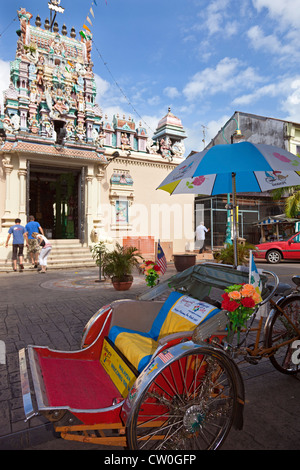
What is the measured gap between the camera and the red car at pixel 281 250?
44.4 ft

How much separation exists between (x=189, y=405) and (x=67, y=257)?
11.2m

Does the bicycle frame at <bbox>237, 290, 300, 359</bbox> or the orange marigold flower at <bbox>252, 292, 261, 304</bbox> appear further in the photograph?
the bicycle frame at <bbox>237, 290, 300, 359</bbox>

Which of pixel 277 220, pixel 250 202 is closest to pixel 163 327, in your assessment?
pixel 277 220

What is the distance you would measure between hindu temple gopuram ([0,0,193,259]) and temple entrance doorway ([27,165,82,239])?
0.52 ft

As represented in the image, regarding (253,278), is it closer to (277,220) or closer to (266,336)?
(266,336)

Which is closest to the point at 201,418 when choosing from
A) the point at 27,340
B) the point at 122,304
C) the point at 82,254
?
the point at 122,304

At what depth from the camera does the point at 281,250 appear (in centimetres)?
1377

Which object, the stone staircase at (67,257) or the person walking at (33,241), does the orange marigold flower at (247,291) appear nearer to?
the person walking at (33,241)

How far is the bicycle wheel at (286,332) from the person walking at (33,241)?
9702 millimetres

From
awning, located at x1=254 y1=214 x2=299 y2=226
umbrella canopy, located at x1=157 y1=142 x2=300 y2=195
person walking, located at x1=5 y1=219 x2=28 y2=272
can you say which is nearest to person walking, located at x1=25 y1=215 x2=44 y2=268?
person walking, located at x1=5 y1=219 x2=28 y2=272

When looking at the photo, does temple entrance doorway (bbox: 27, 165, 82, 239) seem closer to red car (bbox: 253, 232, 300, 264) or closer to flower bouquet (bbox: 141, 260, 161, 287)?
red car (bbox: 253, 232, 300, 264)

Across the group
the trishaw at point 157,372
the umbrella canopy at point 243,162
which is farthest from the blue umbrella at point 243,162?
the trishaw at point 157,372

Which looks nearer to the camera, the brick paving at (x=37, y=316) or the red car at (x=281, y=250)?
the brick paving at (x=37, y=316)

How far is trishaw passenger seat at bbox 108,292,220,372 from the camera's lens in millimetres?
2393
